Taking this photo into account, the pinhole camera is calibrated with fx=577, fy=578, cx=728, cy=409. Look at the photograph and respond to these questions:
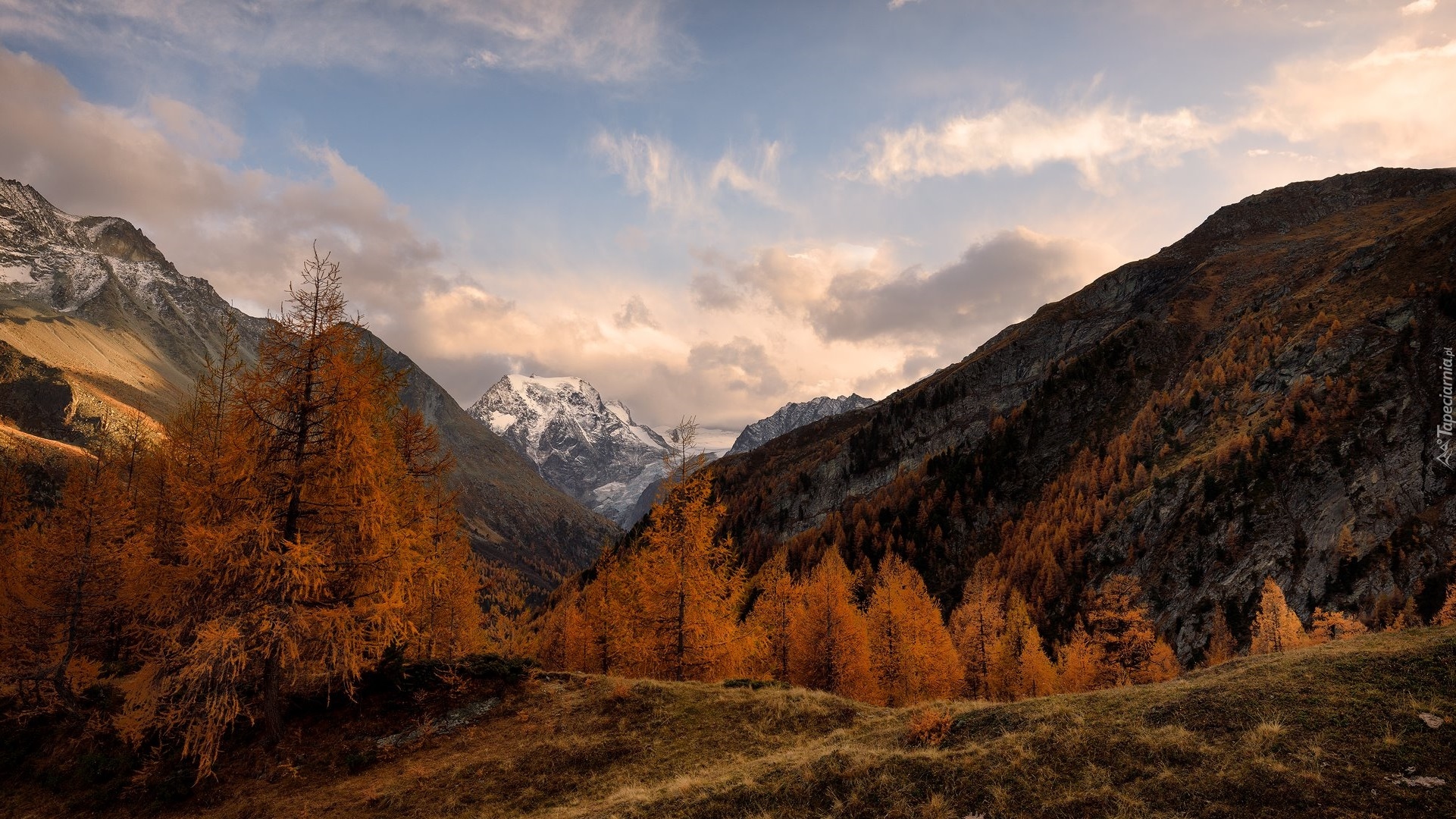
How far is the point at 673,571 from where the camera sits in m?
29.9

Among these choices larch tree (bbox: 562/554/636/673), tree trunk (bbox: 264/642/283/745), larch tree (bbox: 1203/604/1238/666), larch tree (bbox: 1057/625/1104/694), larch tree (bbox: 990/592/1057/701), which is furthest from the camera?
larch tree (bbox: 1203/604/1238/666)

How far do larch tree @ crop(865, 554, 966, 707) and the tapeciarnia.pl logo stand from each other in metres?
81.9

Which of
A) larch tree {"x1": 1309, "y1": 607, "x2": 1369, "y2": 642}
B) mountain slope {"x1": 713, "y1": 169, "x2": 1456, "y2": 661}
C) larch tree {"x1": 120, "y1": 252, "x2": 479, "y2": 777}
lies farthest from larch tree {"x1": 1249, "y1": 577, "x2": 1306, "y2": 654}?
larch tree {"x1": 120, "y1": 252, "x2": 479, "y2": 777}

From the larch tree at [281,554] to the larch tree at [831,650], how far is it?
30.5 meters

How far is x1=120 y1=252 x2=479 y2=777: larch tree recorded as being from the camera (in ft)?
53.1

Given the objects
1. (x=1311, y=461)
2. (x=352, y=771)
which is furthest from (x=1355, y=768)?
(x=1311, y=461)

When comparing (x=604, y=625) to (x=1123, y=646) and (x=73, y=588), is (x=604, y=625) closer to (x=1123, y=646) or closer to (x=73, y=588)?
(x=73, y=588)

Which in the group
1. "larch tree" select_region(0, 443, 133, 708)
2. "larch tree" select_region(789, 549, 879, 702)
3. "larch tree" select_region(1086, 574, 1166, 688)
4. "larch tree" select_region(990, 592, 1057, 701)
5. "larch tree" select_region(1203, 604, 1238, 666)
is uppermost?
"larch tree" select_region(0, 443, 133, 708)

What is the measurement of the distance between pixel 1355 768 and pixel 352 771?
926 inches

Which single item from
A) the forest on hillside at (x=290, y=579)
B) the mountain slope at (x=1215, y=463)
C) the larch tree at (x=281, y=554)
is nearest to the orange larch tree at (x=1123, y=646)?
the forest on hillside at (x=290, y=579)

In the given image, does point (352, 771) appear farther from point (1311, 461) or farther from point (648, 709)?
point (1311, 461)

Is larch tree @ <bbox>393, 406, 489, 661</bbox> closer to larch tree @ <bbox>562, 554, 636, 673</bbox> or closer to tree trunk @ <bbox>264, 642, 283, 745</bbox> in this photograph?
tree trunk @ <bbox>264, 642, 283, 745</bbox>

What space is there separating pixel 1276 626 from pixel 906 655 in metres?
50.4

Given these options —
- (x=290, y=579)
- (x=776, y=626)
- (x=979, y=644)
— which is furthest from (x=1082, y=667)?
(x=290, y=579)
